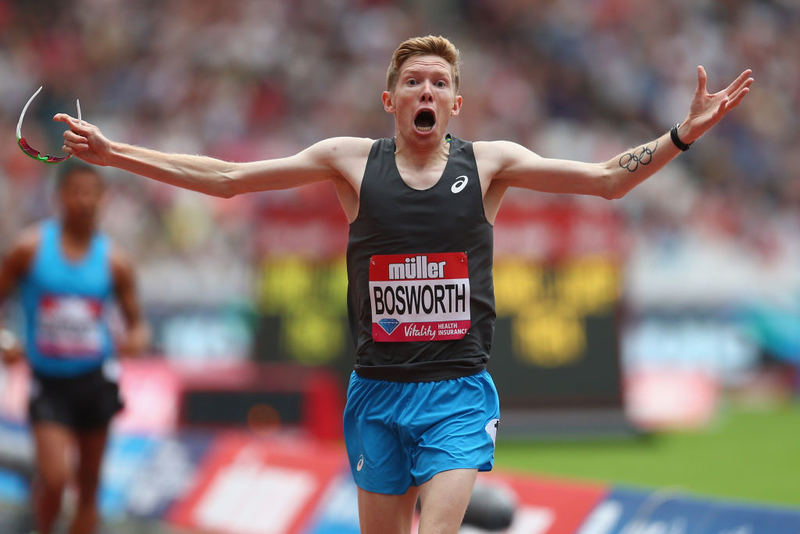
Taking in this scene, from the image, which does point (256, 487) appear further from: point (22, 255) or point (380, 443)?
point (380, 443)

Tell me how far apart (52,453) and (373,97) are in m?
14.2

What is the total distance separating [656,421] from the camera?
15617mm

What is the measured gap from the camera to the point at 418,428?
4422 mm

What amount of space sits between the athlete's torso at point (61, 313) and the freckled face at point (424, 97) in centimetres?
346

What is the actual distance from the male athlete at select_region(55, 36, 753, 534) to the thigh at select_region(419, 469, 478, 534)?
0.09m

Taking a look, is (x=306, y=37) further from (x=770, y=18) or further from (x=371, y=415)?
(x=371, y=415)

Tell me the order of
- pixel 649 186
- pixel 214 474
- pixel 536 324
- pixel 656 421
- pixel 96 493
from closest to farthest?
pixel 96 493
pixel 214 474
pixel 536 324
pixel 656 421
pixel 649 186

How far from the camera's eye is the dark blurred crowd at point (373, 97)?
18.5 meters

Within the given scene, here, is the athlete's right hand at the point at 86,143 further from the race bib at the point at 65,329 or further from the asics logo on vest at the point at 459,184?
the race bib at the point at 65,329

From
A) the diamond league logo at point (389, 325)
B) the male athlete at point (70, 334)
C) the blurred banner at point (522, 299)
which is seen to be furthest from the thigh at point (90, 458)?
the blurred banner at point (522, 299)

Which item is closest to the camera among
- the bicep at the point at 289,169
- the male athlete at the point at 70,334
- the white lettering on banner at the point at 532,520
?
the bicep at the point at 289,169

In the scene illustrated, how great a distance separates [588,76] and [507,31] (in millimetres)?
1957

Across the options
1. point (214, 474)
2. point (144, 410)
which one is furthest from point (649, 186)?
point (214, 474)

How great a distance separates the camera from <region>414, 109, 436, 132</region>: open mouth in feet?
14.8
